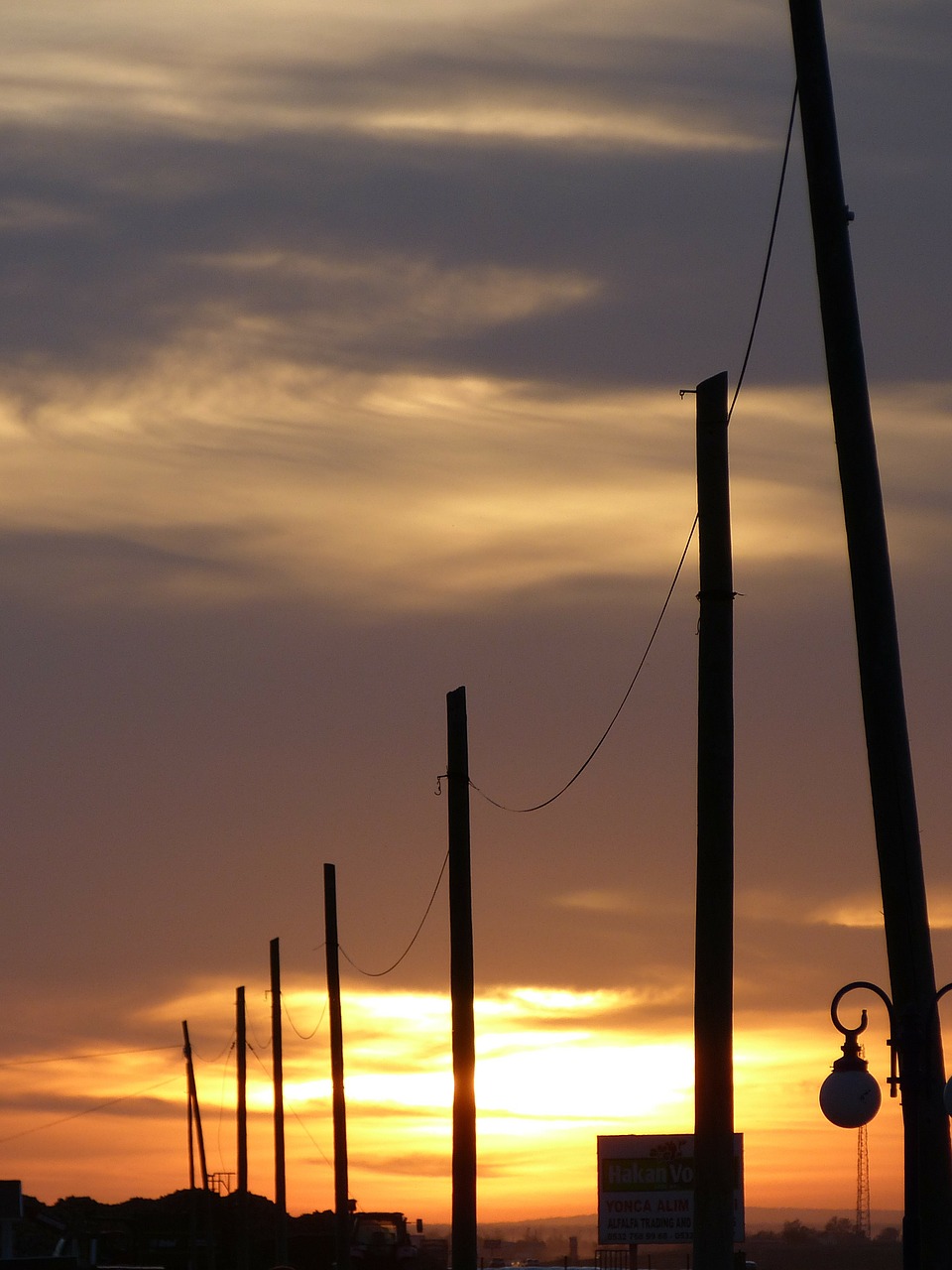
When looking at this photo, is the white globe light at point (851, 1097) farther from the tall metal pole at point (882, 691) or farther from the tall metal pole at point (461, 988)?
the tall metal pole at point (461, 988)

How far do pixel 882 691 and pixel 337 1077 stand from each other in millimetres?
36754

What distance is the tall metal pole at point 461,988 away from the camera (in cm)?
2703

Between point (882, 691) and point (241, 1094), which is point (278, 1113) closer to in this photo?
point (241, 1094)

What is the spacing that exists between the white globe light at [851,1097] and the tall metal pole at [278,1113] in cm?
4710

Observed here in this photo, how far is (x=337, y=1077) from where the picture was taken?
151ft

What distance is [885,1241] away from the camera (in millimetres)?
192375

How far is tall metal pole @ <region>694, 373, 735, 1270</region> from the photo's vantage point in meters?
15.7

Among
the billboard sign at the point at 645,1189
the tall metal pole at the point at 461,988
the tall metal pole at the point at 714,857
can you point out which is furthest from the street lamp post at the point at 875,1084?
the billboard sign at the point at 645,1189

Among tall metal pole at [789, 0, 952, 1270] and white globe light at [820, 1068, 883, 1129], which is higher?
tall metal pole at [789, 0, 952, 1270]

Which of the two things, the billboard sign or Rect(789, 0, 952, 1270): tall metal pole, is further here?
the billboard sign

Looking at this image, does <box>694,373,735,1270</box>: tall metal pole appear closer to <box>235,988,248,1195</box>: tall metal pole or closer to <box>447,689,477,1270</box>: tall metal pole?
<box>447,689,477,1270</box>: tall metal pole

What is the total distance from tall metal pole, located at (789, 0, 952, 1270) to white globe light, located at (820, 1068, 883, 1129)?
0.42m

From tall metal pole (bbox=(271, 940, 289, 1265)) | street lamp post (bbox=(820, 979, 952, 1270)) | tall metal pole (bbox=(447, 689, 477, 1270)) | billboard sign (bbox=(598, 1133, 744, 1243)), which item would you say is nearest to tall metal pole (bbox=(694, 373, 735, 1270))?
street lamp post (bbox=(820, 979, 952, 1270))

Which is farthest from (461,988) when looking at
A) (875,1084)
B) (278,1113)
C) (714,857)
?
(278,1113)
